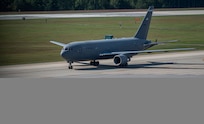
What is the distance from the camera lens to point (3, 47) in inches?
2906

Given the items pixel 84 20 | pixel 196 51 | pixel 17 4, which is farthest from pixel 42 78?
pixel 84 20

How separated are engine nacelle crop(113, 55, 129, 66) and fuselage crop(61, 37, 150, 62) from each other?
147cm

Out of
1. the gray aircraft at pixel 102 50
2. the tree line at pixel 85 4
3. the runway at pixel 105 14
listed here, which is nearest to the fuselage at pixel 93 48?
the gray aircraft at pixel 102 50

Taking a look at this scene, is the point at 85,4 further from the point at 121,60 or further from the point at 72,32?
the point at 121,60

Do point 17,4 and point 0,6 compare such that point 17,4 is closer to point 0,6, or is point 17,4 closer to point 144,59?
point 0,6

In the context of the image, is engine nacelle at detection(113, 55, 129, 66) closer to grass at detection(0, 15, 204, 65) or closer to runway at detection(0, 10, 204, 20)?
grass at detection(0, 15, 204, 65)

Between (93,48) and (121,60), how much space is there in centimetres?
333

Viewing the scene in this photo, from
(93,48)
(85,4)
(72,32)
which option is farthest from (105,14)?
(93,48)

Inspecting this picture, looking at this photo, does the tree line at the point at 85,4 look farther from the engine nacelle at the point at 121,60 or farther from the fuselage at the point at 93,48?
the engine nacelle at the point at 121,60

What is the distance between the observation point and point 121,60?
181 ft

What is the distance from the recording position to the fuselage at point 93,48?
178 ft

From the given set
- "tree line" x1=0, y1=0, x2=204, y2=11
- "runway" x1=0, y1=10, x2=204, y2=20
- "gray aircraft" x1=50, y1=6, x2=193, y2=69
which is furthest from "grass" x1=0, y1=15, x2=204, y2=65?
"gray aircraft" x1=50, y1=6, x2=193, y2=69

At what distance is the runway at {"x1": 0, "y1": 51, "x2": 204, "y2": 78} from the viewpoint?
49188 mm

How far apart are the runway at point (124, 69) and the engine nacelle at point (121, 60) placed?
0.56 meters
